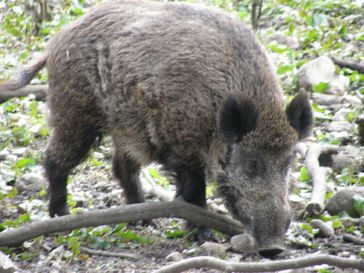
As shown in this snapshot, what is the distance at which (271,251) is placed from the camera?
4.90m

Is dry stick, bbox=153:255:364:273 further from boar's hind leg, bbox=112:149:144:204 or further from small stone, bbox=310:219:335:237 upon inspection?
boar's hind leg, bbox=112:149:144:204

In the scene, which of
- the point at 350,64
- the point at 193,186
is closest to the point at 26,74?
the point at 193,186

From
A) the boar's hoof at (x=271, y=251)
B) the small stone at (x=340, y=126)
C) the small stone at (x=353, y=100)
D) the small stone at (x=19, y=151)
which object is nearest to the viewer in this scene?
the boar's hoof at (x=271, y=251)

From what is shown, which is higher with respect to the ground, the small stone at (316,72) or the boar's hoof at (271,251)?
the small stone at (316,72)

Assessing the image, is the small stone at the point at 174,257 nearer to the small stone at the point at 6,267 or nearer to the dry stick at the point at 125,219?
the dry stick at the point at 125,219

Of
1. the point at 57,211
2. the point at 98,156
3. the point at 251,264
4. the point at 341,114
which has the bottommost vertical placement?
the point at 98,156

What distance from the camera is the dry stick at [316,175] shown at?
18.0ft

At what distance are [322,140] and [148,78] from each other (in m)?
1.83

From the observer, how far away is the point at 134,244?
551 centimetres

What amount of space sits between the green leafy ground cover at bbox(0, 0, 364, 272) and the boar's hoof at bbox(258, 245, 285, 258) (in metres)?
0.20

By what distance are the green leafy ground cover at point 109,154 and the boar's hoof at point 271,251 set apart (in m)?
0.20

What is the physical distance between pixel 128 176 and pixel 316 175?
1.43 meters

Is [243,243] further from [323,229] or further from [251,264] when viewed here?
[251,264]

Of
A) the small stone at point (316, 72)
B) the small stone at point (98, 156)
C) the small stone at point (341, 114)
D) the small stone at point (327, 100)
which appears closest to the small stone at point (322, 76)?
the small stone at point (316, 72)
